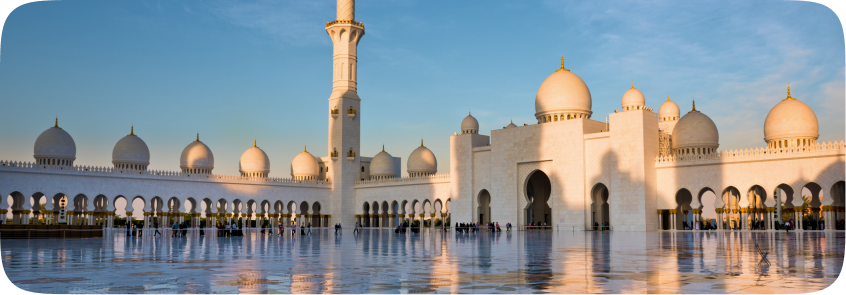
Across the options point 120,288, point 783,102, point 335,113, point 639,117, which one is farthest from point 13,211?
point 783,102

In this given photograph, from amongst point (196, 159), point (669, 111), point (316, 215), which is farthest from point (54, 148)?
point (669, 111)

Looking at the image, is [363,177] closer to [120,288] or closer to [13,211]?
[13,211]

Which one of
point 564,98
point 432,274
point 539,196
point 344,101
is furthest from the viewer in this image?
point 344,101

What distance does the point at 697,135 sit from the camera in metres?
29.2

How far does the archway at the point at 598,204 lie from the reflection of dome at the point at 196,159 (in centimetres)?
2151

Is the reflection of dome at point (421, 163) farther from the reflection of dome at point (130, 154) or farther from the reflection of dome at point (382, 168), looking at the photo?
the reflection of dome at point (130, 154)

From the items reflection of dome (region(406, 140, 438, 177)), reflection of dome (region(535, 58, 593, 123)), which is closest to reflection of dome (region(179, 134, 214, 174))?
reflection of dome (region(406, 140, 438, 177))

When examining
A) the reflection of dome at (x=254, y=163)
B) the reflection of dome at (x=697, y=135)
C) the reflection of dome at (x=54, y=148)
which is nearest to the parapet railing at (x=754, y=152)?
the reflection of dome at (x=697, y=135)

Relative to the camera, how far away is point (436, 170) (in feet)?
136

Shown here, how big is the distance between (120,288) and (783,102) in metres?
28.5

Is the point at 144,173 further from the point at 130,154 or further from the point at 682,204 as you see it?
→ the point at 682,204

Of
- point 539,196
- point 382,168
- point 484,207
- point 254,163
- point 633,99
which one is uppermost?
point 633,99

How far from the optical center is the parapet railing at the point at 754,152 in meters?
24.3

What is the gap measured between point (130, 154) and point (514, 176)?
2006cm
